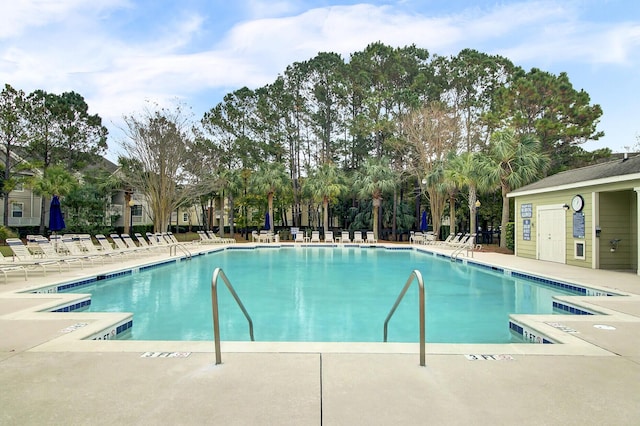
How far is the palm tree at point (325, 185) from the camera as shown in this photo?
2753 centimetres

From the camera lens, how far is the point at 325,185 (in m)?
27.7

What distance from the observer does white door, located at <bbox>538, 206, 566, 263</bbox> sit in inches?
523

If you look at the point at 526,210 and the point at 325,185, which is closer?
the point at 526,210

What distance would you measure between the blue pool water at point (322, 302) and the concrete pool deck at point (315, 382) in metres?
1.78

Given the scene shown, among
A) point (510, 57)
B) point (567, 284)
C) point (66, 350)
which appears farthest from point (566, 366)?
point (510, 57)

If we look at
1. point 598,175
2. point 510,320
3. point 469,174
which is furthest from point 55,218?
point 598,175

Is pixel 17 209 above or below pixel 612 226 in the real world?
above

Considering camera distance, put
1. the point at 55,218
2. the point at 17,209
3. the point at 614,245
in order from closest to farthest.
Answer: the point at 614,245 → the point at 55,218 → the point at 17,209

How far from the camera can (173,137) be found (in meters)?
24.8

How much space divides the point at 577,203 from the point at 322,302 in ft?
28.4

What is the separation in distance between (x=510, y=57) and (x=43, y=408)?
3340cm

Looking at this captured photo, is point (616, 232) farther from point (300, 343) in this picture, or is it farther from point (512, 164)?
point (300, 343)

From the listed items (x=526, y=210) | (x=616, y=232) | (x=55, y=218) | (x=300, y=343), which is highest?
(x=526, y=210)


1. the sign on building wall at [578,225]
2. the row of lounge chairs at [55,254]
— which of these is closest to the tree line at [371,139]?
the sign on building wall at [578,225]
